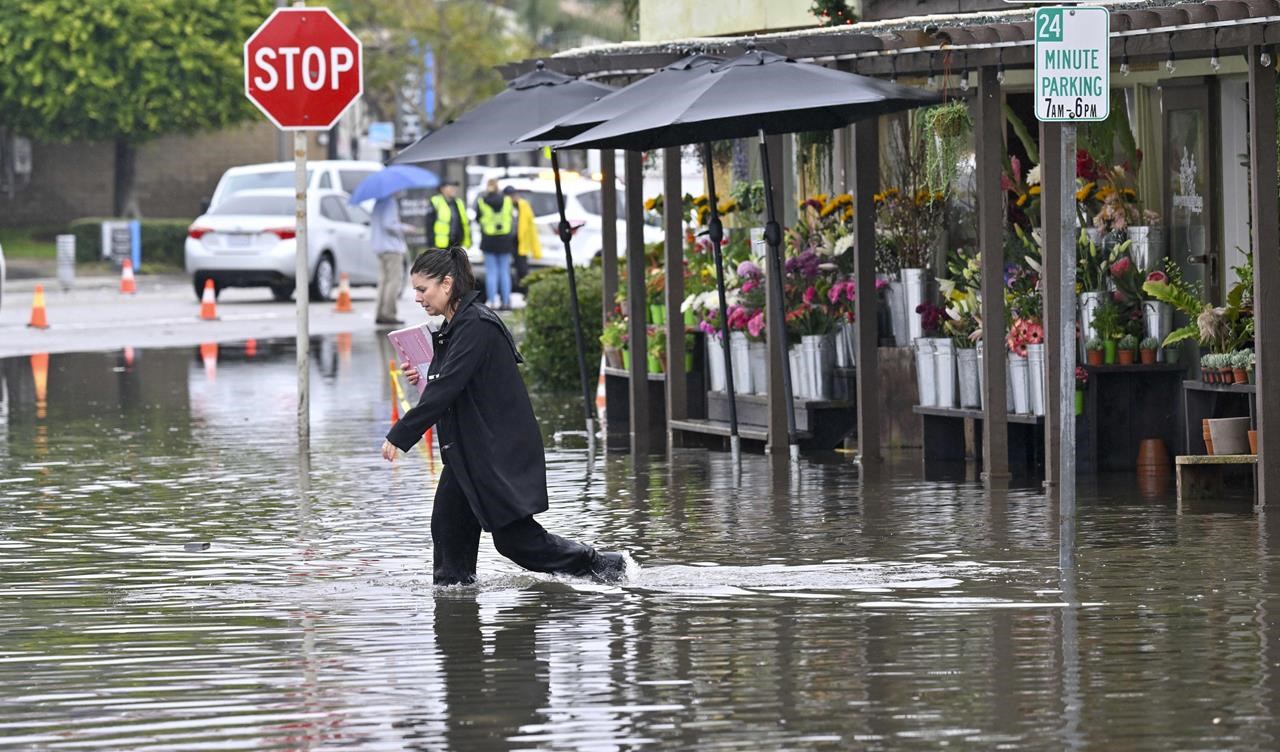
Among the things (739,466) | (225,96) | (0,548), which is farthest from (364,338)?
(225,96)

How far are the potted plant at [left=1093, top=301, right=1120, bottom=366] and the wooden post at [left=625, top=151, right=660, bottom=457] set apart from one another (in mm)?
3742

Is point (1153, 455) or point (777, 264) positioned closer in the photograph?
point (1153, 455)

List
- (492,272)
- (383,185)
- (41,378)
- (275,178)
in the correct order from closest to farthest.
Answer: (41,378) < (383,185) < (492,272) < (275,178)

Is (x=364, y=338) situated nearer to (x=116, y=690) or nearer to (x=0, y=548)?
(x=0, y=548)

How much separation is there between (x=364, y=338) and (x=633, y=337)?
1140 centimetres

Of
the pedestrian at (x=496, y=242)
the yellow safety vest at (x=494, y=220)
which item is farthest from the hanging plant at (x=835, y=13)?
the yellow safety vest at (x=494, y=220)

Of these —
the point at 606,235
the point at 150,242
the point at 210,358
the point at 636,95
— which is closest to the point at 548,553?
the point at 636,95

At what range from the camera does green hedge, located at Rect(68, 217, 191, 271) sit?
1941 inches

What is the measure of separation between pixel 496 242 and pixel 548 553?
2151 cm

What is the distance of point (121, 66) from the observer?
5100cm

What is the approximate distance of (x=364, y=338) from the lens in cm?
2783

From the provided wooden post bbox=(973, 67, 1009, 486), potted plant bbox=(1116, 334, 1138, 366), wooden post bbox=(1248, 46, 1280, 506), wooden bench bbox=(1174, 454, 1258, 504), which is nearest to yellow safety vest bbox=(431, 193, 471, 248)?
potted plant bbox=(1116, 334, 1138, 366)

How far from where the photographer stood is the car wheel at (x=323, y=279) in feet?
114

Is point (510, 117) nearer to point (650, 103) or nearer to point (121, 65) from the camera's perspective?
point (650, 103)
